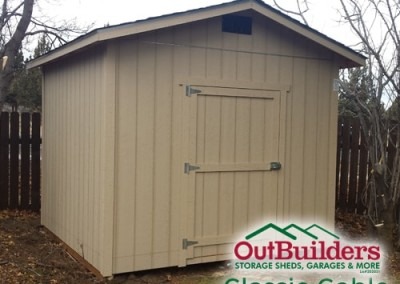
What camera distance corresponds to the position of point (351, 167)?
7922 millimetres

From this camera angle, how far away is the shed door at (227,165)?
501cm

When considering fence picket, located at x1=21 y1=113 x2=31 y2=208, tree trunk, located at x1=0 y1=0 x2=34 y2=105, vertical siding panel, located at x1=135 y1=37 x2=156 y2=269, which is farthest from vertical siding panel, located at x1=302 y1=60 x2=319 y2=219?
fence picket, located at x1=21 y1=113 x2=31 y2=208

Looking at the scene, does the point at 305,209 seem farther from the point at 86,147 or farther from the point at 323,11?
the point at 323,11

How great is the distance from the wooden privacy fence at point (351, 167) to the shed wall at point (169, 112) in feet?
7.97

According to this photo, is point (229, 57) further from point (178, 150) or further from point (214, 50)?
point (178, 150)

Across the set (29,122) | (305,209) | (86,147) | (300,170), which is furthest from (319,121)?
Result: (29,122)

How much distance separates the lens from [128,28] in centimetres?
445

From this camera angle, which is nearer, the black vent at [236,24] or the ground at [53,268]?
the ground at [53,268]

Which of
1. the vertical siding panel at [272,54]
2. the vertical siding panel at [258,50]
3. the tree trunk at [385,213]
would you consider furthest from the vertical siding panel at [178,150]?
the tree trunk at [385,213]

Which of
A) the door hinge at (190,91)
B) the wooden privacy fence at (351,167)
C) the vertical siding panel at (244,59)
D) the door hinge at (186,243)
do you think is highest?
the vertical siding panel at (244,59)

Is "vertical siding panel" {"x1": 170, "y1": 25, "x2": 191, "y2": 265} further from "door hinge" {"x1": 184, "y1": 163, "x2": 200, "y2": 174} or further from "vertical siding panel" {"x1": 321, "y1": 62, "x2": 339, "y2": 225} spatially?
"vertical siding panel" {"x1": 321, "y1": 62, "x2": 339, "y2": 225}

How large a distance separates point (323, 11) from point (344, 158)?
2.40 meters

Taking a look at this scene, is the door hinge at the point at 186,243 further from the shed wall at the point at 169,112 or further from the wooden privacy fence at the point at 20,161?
the wooden privacy fence at the point at 20,161

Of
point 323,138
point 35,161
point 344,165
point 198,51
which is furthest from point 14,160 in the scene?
point 344,165
